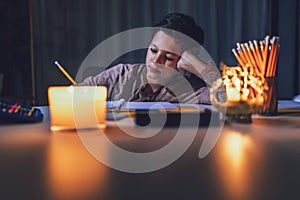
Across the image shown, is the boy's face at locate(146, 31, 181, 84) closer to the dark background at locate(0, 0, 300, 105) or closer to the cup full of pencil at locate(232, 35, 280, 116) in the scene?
the dark background at locate(0, 0, 300, 105)

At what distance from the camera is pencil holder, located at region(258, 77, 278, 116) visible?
108 centimetres

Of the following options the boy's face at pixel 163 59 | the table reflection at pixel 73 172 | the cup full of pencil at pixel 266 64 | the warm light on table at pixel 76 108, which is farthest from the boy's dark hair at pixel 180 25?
the table reflection at pixel 73 172

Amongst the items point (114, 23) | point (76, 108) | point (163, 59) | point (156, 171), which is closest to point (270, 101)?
point (76, 108)

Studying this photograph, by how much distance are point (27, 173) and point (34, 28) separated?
2605 mm

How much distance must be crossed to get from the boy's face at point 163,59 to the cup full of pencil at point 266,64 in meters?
1.04

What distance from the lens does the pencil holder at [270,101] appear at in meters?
1.08

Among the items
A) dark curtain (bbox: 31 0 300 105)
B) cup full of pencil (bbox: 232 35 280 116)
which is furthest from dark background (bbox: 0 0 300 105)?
cup full of pencil (bbox: 232 35 280 116)

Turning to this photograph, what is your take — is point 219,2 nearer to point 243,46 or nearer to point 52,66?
point 52,66

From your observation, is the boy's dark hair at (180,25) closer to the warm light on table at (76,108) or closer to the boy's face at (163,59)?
the boy's face at (163,59)

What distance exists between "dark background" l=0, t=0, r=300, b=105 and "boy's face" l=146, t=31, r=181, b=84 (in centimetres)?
86

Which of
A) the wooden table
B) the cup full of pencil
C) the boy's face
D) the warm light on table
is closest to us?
the wooden table

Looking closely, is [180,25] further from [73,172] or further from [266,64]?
[73,172]

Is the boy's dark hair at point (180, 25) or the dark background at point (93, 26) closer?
the boy's dark hair at point (180, 25)

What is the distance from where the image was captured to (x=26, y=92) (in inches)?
117
